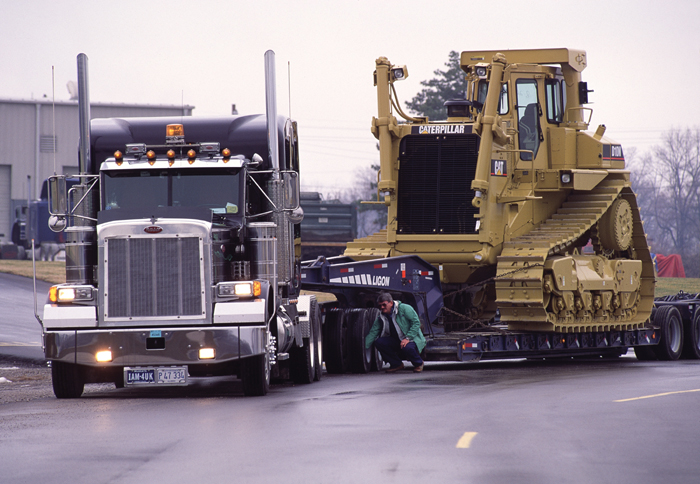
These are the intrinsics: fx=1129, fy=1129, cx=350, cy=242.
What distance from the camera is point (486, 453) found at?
910 centimetres

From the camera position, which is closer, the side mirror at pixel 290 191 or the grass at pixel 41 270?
the side mirror at pixel 290 191

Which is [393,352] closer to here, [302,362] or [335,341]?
[335,341]

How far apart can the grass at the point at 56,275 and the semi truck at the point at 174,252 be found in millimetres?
16700

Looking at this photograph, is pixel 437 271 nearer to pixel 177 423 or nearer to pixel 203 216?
pixel 203 216

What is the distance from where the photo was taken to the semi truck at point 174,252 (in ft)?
44.4

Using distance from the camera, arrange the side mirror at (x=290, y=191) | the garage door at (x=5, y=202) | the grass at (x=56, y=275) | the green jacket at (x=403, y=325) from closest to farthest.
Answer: the side mirror at (x=290, y=191), the green jacket at (x=403, y=325), the grass at (x=56, y=275), the garage door at (x=5, y=202)

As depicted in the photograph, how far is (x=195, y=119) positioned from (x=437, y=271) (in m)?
6.10

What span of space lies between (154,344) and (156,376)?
15.4 inches

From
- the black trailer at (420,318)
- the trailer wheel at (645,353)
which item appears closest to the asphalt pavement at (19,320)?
the black trailer at (420,318)

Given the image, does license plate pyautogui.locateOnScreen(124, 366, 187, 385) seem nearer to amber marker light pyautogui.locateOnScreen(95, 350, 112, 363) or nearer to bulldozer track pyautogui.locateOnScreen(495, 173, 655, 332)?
amber marker light pyautogui.locateOnScreen(95, 350, 112, 363)

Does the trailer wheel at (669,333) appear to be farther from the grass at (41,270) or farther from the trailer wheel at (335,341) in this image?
the grass at (41,270)

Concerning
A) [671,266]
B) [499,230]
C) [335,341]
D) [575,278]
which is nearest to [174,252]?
[335,341]

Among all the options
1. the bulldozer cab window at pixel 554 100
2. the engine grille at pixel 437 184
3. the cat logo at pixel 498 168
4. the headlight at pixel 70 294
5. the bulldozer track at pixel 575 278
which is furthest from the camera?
the bulldozer cab window at pixel 554 100

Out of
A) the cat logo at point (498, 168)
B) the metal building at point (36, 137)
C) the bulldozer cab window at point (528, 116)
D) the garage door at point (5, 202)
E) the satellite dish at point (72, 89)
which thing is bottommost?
the cat logo at point (498, 168)
